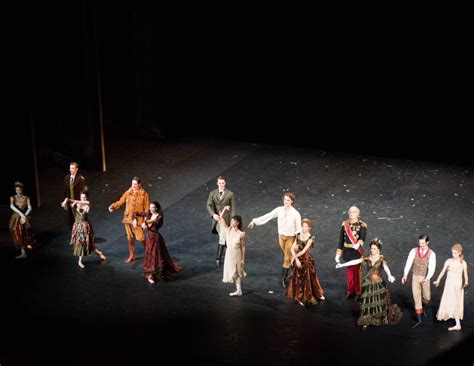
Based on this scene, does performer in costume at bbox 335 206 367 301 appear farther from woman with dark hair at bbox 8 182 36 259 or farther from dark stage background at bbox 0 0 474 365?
woman with dark hair at bbox 8 182 36 259

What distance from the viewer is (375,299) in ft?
46.9

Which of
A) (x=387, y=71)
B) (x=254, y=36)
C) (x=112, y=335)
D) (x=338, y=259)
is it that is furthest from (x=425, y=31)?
(x=112, y=335)

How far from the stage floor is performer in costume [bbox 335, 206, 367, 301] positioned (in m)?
0.41

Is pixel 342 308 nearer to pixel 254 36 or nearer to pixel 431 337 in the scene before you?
pixel 431 337

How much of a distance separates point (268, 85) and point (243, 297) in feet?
31.7

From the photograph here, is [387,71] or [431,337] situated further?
[387,71]

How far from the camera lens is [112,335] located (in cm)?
1434

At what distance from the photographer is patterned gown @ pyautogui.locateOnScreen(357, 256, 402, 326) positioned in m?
14.3

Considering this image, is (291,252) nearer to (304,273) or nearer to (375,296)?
(304,273)

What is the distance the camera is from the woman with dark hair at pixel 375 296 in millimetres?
14289

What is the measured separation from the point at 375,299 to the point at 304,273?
45.2 inches

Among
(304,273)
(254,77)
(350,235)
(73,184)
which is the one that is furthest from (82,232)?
(254,77)

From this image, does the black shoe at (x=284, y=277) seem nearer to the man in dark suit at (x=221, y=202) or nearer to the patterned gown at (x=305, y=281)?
the patterned gown at (x=305, y=281)

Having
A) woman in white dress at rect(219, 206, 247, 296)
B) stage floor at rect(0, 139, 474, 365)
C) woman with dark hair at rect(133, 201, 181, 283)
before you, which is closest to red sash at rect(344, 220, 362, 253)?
stage floor at rect(0, 139, 474, 365)
